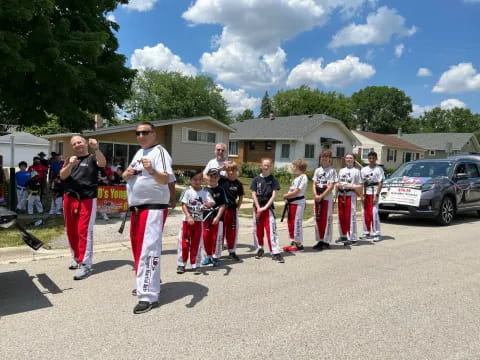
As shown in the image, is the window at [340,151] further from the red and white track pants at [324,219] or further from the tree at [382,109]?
the tree at [382,109]

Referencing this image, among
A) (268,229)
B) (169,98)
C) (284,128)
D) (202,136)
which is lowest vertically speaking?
(268,229)

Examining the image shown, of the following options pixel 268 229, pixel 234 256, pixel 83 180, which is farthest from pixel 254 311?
pixel 83 180

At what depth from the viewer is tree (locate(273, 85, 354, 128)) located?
63.6 meters

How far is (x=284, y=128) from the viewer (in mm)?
32281

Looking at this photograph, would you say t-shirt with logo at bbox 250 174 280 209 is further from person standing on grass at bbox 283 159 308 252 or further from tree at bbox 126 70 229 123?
tree at bbox 126 70 229 123

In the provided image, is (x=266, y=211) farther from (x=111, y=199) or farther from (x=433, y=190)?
(x=433, y=190)

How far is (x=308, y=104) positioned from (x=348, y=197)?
Result: 57876 millimetres

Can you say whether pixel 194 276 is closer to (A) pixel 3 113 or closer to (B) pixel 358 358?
(B) pixel 358 358

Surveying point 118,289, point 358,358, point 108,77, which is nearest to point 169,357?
point 358,358

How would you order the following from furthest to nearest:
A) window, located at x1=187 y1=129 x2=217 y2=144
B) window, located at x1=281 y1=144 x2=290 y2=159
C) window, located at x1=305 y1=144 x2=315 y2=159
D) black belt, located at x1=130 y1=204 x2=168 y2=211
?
window, located at x1=305 y1=144 x2=315 y2=159, window, located at x1=281 y1=144 x2=290 y2=159, window, located at x1=187 y1=129 x2=217 y2=144, black belt, located at x1=130 y1=204 x2=168 y2=211

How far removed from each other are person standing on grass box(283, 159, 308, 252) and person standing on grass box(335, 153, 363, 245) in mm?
1101

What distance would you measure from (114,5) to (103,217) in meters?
8.54

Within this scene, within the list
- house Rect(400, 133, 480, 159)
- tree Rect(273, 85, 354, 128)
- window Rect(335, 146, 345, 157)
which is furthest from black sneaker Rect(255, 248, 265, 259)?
tree Rect(273, 85, 354, 128)

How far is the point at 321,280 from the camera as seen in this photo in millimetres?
5359
